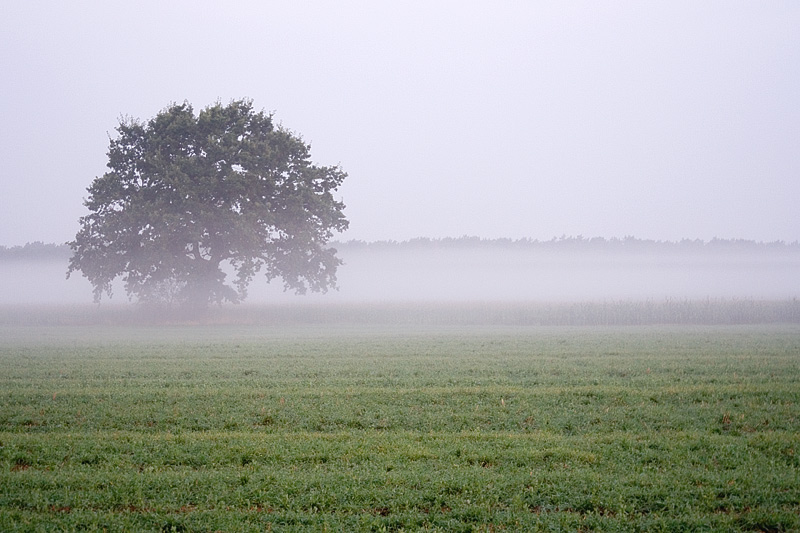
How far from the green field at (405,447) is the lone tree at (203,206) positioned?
2651 centimetres

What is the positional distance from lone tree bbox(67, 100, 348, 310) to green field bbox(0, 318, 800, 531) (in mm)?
26514

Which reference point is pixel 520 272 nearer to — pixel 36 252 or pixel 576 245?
pixel 576 245

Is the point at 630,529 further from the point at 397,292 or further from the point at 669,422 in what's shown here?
the point at 397,292

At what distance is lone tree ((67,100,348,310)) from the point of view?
134 feet

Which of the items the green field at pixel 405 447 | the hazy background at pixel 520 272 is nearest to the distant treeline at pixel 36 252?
the hazy background at pixel 520 272

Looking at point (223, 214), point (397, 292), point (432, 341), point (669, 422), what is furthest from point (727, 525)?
point (397, 292)

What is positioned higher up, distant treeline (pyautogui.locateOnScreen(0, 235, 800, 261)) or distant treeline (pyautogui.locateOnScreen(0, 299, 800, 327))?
distant treeline (pyautogui.locateOnScreen(0, 235, 800, 261))

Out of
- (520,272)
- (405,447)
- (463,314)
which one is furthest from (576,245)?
(405,447)

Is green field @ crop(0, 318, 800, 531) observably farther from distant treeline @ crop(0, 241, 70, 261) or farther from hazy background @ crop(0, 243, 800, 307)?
distant treeline @ crop(0, 241, 70, 261)

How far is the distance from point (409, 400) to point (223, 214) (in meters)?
31.8

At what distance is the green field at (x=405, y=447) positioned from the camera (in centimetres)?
622

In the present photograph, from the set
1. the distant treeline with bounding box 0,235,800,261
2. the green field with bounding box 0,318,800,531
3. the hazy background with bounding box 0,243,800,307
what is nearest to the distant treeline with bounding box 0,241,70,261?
the hazy background with bounding box 0,243,800,307

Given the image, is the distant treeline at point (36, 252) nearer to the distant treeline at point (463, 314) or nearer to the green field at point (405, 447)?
the distant treeline at point (463, 314)

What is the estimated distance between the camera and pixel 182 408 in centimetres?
1074
